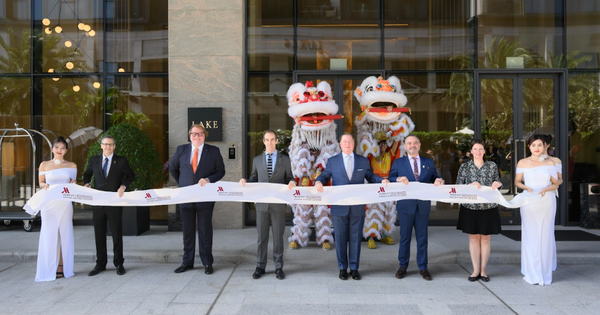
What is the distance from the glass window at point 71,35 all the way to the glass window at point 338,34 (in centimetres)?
461

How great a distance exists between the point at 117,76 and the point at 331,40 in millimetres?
4816

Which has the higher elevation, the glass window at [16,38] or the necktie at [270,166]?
the glass window at [16,38]

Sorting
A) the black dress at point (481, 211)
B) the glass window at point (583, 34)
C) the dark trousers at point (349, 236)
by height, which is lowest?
the dark trousers at point (349, 236)

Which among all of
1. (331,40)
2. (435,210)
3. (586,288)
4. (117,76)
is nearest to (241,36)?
(331,40)

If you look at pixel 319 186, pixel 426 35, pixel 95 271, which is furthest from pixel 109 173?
pixel 426 35

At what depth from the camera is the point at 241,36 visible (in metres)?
9.32

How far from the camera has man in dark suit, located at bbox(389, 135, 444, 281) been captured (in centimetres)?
598

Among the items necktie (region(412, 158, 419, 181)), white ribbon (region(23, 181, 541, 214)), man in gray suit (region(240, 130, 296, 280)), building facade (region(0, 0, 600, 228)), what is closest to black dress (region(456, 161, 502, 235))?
white ribbon (region(23, 181, 541, 214))

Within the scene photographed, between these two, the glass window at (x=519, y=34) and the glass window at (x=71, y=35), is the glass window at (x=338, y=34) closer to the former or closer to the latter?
the glass window at (x=519, y=34)

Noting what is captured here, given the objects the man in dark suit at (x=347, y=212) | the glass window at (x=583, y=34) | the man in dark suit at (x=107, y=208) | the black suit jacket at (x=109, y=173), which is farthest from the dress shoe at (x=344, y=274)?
the glass window at (x=583, y=34)

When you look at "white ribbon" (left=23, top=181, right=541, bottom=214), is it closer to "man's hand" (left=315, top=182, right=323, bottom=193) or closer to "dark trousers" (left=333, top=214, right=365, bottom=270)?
"man's hand" (left=315, top=182, right=323, bottom=193)

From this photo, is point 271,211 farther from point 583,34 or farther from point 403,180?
point 583,34

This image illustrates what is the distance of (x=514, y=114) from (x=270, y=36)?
5.48 meters

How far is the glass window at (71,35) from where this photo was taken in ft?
33.7
